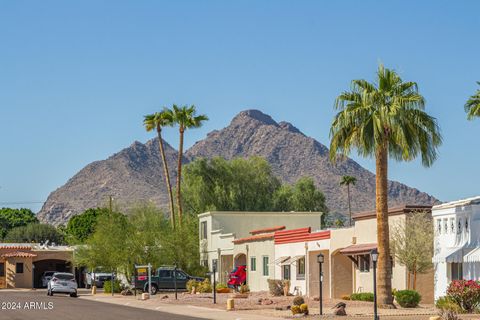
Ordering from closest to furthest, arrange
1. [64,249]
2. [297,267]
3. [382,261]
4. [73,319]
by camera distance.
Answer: [73,319], [382,261], [297,267], [64,249]

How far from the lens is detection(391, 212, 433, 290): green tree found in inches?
1821

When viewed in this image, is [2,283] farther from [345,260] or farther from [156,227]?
[345,260]

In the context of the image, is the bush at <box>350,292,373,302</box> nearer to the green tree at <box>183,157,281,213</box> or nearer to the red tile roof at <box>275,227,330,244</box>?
the red tile roof at <box>275,227,330,244</box>

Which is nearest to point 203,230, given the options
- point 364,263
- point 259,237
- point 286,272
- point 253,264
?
point 253,264

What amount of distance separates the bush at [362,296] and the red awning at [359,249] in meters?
2.16

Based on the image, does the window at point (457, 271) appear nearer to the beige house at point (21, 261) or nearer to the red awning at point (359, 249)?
the red awning at point (359, 249)

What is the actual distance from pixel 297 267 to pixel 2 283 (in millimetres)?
38894

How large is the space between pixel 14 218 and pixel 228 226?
8617 cm

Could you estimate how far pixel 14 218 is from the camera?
513 feet

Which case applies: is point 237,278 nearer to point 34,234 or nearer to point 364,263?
point 364,263

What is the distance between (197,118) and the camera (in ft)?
278

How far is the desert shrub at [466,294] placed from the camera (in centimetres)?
3875

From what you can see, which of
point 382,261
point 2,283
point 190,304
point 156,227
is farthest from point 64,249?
point 382,261

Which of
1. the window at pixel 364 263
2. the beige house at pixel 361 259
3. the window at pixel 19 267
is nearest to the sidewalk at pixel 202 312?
the beige house at pixel 361 259
